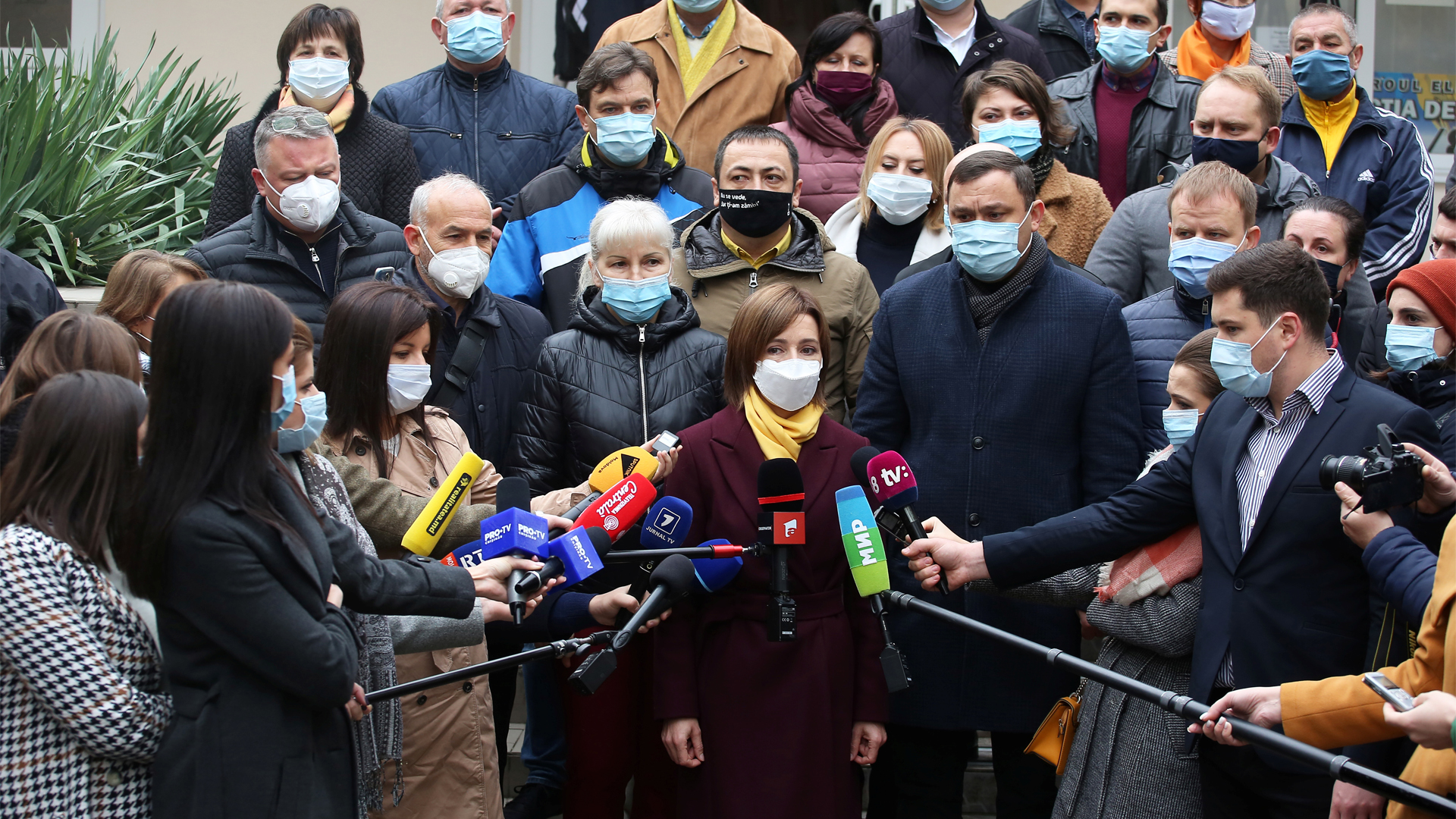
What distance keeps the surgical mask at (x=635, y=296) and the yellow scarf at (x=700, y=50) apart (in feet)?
7.39

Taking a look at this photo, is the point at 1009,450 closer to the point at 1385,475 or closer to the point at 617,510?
the point at 1385,475

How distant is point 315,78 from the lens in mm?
6219

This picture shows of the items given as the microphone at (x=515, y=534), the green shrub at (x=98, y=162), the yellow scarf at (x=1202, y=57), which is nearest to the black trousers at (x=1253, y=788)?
the microphone at (x=515, y=534)

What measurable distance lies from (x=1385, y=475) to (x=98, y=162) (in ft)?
21.7

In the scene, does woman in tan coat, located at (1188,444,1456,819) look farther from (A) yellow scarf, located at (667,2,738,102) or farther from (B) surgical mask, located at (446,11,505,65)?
(B) surgical mask, located at (446,11,505,65)

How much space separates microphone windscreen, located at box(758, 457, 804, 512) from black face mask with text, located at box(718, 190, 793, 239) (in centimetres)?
163

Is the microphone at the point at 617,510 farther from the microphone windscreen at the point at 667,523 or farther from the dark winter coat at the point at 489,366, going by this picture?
the dark winter coat at the point at 489,366

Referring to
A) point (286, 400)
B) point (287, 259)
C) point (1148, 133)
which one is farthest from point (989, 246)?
point (287, 259)

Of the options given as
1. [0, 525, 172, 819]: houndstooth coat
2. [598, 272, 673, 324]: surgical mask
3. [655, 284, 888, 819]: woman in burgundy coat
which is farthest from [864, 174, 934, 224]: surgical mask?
[0, 525, 172, 819]: houndstooth coat

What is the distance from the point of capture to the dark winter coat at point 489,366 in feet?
16.7

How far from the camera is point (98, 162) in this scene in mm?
7355

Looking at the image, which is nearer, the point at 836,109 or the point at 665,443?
the point at 665,443

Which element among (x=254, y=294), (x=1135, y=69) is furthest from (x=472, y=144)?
(x=254, y=294)

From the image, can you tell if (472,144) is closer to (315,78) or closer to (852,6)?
(315,78)
